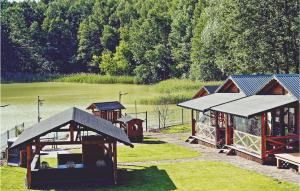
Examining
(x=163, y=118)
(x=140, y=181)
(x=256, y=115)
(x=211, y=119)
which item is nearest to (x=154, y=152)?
(x=211, y=119)

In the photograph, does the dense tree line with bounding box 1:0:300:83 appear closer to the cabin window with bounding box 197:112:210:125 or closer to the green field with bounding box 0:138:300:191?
the cabin window with bounding box 197:112:210:125

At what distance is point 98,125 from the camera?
2019 centimetres

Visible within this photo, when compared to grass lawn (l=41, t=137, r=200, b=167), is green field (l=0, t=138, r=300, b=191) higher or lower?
lower

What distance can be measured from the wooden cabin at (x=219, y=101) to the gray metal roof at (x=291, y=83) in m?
2.81

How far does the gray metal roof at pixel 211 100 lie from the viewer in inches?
1090

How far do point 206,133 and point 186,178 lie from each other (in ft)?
30.4

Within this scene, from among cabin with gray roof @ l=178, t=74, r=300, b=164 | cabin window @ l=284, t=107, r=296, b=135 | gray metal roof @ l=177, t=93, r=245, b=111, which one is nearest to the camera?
cabin with gray roof @ l=178, t=74, r=300, b=164

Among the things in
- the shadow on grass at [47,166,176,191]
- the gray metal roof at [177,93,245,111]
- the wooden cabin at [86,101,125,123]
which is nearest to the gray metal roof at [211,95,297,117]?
the gray metal roof at [177,93,245,111]

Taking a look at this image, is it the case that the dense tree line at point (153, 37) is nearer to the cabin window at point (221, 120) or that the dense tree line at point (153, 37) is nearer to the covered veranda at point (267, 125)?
the cabin window at point (221, 120)

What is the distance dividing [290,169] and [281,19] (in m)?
20.4

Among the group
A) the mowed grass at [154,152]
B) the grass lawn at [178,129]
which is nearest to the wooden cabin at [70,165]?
the mowed grass at [154,152]

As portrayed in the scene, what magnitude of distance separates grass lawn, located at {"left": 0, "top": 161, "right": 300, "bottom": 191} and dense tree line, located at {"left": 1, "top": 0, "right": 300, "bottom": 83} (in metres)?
19.0

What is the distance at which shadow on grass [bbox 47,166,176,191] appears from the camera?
61.4 ft

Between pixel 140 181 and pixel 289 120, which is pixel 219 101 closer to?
pixel 289 120
